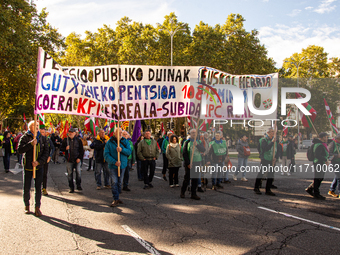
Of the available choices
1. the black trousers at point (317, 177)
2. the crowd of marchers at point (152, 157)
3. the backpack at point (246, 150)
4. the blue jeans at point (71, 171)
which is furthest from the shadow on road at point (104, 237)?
the backpack at point (246, 150)

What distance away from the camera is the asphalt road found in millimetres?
4262

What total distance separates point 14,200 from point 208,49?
92.1 ft

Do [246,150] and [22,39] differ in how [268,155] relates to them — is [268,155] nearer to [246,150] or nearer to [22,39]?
[246,150]

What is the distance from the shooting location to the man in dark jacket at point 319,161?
7.69 metres

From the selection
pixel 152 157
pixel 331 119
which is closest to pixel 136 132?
pixel 152 157

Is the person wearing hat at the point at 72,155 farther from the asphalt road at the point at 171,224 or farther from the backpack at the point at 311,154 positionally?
the backpack at the point at 311,154

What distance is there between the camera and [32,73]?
2281 cm

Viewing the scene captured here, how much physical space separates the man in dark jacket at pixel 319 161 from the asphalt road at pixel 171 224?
28 cm

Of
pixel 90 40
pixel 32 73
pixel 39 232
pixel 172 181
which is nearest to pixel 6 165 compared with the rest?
pixel 172 181

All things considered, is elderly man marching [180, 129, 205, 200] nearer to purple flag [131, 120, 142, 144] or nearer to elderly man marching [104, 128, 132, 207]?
elderly man marching [104, 128, 132, 207]

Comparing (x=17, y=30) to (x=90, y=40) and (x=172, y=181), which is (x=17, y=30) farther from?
(x=90, y=40)

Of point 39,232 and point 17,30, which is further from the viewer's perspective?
point 17,30

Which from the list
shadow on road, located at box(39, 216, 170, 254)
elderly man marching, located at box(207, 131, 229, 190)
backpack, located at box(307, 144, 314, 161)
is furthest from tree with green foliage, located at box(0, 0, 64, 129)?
backpack, located at box(307, 144, 314, 161)

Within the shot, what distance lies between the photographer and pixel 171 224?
539 centimetres
